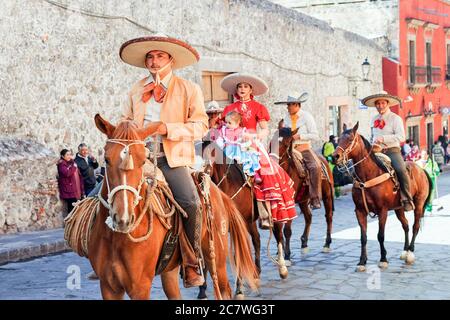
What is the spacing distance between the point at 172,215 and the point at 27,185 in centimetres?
715

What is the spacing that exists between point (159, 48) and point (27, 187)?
23.2 ft

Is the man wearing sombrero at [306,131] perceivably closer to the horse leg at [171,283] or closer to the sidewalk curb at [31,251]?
the sidewalk curb at [31,251]

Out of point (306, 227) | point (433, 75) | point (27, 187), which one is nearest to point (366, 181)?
point (306, 227)

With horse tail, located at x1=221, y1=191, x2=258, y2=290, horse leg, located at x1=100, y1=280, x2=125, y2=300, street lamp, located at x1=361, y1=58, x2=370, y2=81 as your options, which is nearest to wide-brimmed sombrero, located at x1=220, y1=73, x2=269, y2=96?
horse tail, located at x1=221, y1=191, x2=258, y2=290

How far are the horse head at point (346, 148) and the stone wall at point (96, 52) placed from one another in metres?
5.28

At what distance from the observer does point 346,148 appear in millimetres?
9117

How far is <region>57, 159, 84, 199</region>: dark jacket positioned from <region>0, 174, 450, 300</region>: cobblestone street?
82.4 inches

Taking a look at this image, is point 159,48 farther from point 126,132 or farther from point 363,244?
point 363,244

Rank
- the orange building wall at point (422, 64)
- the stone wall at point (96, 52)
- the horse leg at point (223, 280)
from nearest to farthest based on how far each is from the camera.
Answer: the horse leg at point (223, 280) → the stone wall at point (96, 52) → the orange building wall at point (422, 64)

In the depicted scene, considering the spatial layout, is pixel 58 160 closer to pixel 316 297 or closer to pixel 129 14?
pixel 129 14

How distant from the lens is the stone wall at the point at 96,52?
1183 centimetres

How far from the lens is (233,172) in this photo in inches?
316

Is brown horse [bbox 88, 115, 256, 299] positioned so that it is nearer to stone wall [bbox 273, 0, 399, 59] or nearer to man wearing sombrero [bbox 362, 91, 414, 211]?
man wearing sombrero [bbox 362, 91, 414, 211]

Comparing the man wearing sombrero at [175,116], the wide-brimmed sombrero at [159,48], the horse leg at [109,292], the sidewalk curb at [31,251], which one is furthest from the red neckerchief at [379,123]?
the horse leg at [109,292]
